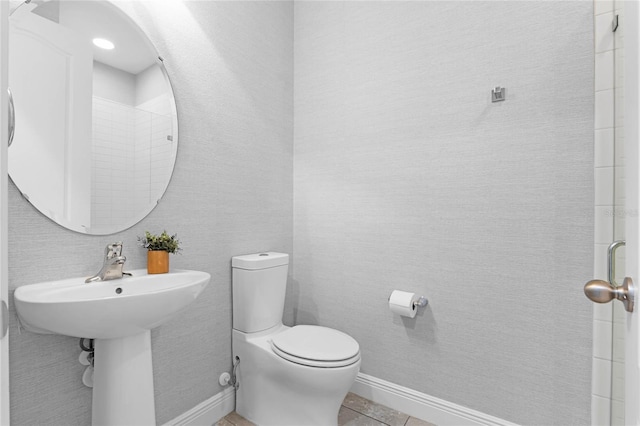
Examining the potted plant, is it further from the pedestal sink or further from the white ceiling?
the white ceiling

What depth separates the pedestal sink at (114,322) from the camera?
2.96 feet

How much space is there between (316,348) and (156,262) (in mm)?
768

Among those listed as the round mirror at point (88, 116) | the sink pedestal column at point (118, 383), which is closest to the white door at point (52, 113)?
the round mirror at point (88, 116)

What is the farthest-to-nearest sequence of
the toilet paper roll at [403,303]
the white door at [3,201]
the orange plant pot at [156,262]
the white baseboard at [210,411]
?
the toilet paper roll at [403,303] → the white baseboard at [210,411] → the orange plant pot at [156,262] → the white door at [3,201]

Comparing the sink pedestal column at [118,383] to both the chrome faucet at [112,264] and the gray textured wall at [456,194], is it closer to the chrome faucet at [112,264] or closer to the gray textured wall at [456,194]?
the chrome faucet at [112,264]

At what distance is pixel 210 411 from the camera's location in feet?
5.30

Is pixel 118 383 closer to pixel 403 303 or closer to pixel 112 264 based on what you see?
pixel 112 264

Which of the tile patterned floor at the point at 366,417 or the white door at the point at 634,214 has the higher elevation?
the white door at the point at 634,214

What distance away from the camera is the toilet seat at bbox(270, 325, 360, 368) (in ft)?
4.52

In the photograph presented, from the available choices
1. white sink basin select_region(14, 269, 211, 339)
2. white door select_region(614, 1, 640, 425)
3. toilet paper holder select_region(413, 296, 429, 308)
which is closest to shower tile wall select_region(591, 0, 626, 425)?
toilet paper holder select_region(413, 296, 429, 308)

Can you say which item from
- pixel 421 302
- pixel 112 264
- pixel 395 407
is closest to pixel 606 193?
pixel 421 302

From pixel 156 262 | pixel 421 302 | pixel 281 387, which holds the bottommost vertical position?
pixel 281 387

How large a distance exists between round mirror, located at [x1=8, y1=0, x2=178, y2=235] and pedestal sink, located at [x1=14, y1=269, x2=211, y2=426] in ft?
0.81

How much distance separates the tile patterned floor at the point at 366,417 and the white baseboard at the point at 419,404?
3cm
